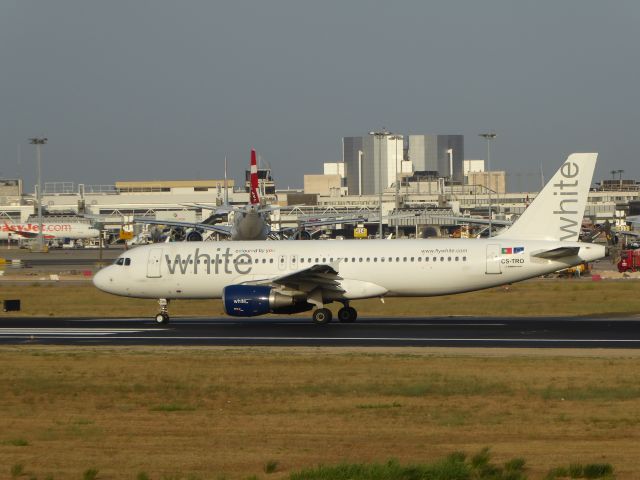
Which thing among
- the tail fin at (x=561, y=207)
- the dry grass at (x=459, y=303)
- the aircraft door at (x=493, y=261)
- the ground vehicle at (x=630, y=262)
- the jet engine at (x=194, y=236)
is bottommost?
the dry grass at (x=459, y=303)

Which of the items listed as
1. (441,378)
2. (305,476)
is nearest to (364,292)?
(441,378)

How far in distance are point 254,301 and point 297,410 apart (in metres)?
16.1

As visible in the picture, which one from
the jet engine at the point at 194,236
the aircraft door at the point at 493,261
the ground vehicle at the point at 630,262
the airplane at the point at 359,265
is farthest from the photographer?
the jet engine at the point at 194,236

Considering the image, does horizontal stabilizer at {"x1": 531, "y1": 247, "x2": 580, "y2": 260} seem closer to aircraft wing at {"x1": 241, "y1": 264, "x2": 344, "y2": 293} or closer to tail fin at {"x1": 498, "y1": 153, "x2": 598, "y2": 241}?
tail fin at {"x1": 498, "y1": 153, "x2": 598, "y2": 241}

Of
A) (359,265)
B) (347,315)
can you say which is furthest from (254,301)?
(359,265)

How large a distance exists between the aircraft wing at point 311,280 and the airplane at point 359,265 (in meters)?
0.03

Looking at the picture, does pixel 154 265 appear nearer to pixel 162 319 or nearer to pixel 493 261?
pixel 162 319

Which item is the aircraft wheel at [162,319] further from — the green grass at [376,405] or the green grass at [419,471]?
the green grass at [419,471]

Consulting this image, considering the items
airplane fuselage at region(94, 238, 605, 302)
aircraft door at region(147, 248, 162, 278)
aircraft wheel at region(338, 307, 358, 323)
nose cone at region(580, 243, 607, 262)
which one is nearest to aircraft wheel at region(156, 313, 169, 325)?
airplane fuselage at region(94, 238, 605, 302)

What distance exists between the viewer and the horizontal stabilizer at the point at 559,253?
3499 cm

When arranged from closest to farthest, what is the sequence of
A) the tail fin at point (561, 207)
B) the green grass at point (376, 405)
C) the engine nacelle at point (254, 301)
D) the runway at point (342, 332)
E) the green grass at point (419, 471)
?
the green grass at point (419, 471) < the green grass at point (376, 405) < the runway at point (342, 332) < the engine nacelle at point (254, 301) < the tail fin at point (561, 207)

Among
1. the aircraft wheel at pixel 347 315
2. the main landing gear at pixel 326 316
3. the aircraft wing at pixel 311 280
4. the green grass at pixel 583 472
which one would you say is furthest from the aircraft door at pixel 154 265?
the green grass at pixel 583 472

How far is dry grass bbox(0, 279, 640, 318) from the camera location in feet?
136

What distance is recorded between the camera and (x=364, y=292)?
36.9 m
